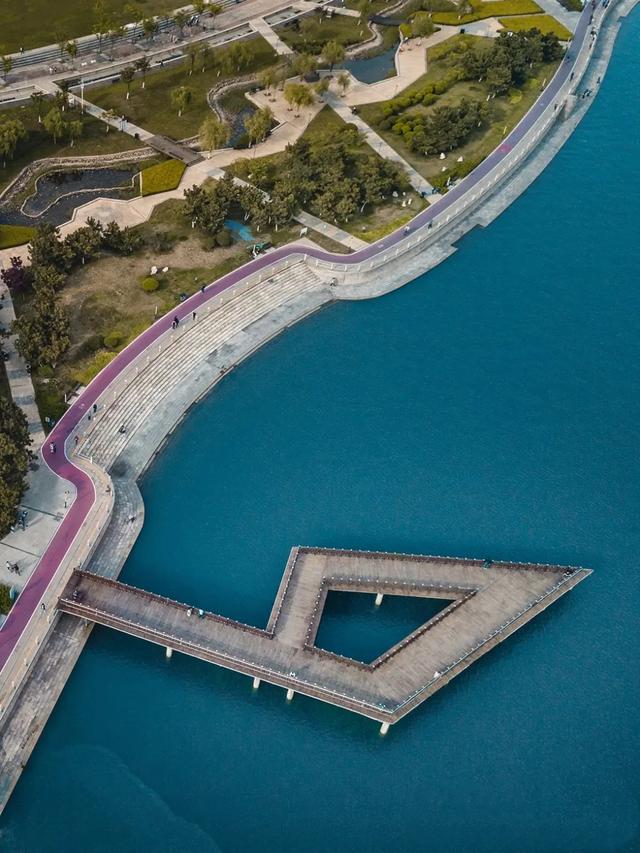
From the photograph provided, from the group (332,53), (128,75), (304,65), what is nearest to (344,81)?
(304,65)

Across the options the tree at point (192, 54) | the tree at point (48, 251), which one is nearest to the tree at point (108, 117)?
the tree at point (192, 54)

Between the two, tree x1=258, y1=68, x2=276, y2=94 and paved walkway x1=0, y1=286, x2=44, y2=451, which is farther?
tree x1=258, y1=68, x2=276, y2=94

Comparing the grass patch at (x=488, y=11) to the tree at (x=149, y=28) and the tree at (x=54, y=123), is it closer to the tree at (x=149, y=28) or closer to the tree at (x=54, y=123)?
the tree at (x=149, y=28)

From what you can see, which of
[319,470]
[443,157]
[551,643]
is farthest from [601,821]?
[443,157]

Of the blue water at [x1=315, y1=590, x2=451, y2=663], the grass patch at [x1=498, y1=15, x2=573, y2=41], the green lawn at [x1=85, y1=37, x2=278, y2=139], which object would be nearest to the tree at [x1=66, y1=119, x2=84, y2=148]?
the green lawn at [x1=85, y1=37, x2=278, y2=139]

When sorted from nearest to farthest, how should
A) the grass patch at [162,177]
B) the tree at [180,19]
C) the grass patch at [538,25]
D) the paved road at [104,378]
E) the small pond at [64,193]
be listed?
the paved road at [104,378] → the small pond at [64,193] → the grass patch at [162,177] → the tree at [180,19] → the grass patch at [538,25]

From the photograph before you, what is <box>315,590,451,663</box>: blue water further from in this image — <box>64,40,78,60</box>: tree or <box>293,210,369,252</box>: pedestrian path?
<box>64,40,78,60</box>: tree

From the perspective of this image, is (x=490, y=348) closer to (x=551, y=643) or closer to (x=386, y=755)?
(x=551, y=643)
